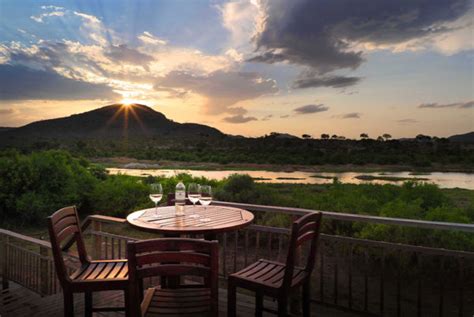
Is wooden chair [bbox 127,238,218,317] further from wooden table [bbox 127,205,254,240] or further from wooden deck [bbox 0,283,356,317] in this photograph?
wooden deck [bbox 0,283,356,317]

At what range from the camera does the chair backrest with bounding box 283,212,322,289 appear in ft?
7.14

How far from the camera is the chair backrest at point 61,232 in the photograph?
2.34m

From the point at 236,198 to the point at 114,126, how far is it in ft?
132

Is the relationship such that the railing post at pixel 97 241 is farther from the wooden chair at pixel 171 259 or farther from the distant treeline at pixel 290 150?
the distant treeline at pixel 290 150

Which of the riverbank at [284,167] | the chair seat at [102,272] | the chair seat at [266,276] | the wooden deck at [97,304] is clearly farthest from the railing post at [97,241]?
the riverbank at [284,167]

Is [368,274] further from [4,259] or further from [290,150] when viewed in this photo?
[290,150]

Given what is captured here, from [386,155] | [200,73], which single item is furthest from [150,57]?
[386,155]

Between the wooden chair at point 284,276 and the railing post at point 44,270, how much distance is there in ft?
8.37

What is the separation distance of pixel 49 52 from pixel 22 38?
3.57 meters

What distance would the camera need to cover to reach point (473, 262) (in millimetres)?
5637

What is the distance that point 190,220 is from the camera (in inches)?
109

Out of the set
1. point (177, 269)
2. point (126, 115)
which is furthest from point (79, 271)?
point (126, 115)

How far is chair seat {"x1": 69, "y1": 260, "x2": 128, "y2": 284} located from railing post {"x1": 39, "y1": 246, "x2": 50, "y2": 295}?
5.22ft

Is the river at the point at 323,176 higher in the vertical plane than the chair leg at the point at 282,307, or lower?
lower
